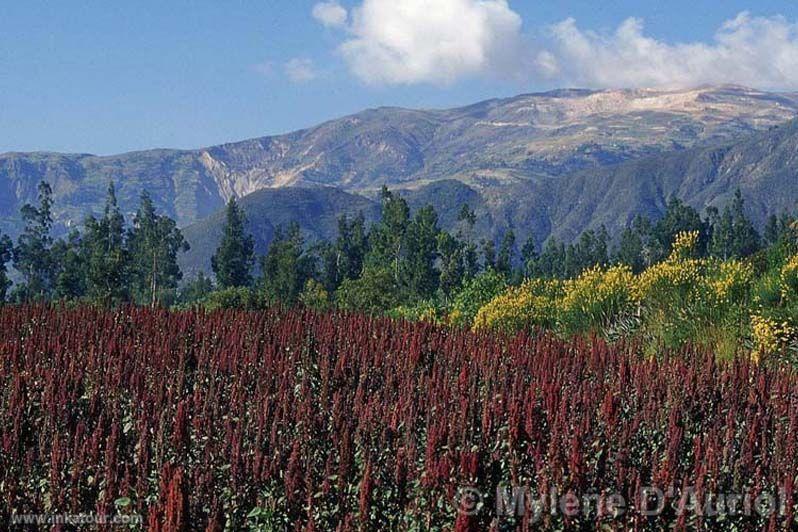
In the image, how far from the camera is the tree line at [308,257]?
2016 inches

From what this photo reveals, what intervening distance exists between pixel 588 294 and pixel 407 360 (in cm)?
641

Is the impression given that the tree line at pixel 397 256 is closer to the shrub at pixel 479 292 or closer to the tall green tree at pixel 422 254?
Result: the tall green tree at pixel 422 254

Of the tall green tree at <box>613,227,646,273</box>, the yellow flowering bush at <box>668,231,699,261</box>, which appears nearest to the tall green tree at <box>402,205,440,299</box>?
the tall green tree at <box>613,227,646,273</box>

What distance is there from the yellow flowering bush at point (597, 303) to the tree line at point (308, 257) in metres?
14.1

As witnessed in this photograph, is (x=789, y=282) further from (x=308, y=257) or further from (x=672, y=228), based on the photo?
(x=672, y=228)

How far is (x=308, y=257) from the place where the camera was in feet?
247

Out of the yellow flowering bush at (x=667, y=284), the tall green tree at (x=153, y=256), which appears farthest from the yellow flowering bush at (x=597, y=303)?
the tall green tree at (x=153, y=256)

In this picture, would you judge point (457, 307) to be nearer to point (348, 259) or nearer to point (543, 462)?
point (543, 462)

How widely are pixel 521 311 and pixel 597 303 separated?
1.95m

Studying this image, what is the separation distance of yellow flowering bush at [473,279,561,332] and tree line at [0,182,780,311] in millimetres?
11725

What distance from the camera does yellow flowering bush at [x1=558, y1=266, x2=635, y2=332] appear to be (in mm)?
13680

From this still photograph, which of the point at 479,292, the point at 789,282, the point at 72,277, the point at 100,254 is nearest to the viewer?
the point at 789,282

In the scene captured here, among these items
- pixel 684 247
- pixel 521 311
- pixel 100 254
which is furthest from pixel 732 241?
pixel 521 311

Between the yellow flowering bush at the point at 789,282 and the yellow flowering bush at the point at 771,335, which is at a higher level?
the yellow flowering bush at the point at 789,282
